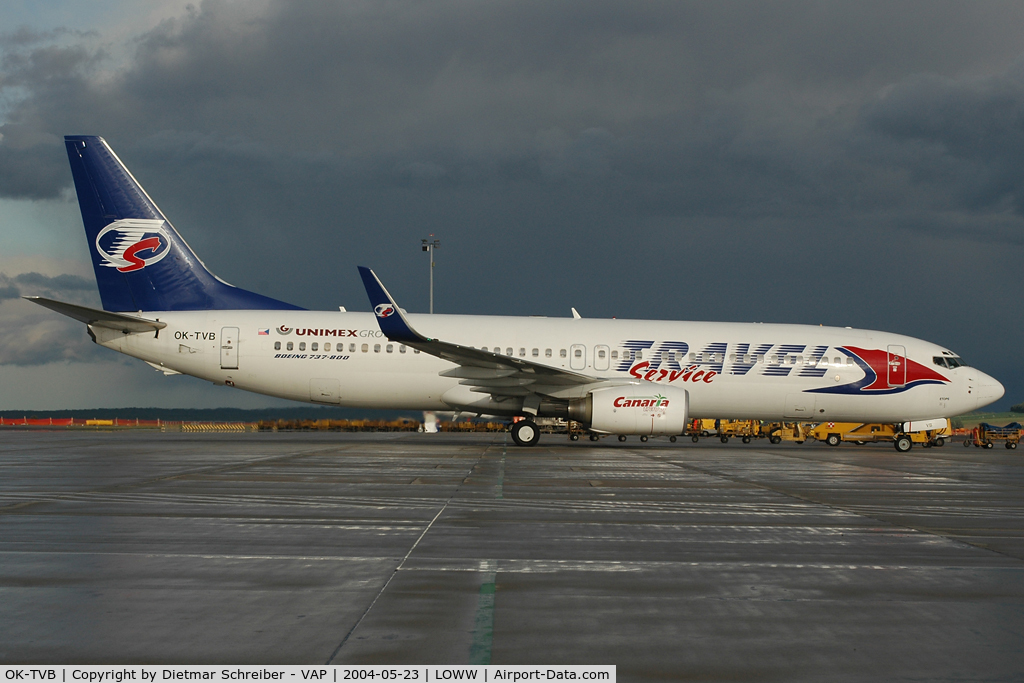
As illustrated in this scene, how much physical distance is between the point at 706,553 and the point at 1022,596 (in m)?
2.38

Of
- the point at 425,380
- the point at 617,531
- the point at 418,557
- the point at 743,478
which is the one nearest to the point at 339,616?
the point at 418,557

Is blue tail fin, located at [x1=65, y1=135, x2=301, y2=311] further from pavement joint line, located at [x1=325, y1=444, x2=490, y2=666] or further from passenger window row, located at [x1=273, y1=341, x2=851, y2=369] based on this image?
pavement joint line, located at [x1=325, y1=444, x2=490, y2=666]

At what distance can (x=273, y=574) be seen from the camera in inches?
239

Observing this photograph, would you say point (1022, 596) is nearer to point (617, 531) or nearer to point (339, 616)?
point (617, 531)

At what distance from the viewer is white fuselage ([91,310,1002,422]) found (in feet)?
83.1

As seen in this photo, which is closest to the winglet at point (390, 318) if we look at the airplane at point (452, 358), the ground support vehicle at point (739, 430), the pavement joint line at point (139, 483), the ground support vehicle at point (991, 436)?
the airplane at point (452, 358)

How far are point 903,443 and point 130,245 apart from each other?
85.7ft

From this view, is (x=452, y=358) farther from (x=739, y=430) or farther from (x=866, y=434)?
(x=739, y=430)

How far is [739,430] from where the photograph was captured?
4156 centimetres

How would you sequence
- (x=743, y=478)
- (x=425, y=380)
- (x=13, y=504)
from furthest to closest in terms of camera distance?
1. (x=425, y=380)
2. (x=743, y=478)
3. (x=13, y=504)

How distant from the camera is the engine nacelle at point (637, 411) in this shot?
23062mm

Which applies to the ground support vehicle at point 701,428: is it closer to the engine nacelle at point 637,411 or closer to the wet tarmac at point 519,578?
the engine nacelle at point 637,411

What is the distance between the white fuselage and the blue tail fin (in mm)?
815

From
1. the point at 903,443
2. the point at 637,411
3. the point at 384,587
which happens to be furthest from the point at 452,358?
the point at 384,587
